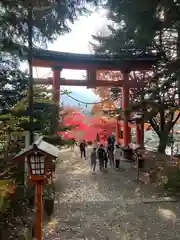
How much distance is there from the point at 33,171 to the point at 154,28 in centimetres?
599

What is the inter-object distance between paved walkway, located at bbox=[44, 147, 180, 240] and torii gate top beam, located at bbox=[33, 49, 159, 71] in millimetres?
7019

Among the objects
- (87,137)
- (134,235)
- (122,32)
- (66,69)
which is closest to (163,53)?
(122,32)

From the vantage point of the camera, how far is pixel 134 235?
571 cm

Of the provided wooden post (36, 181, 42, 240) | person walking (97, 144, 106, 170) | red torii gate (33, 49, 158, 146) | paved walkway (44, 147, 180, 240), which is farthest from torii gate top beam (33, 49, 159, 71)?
wooden post (36, 181, 42, 240)

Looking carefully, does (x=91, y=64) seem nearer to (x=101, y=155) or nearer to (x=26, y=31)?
(x=101, y=155)

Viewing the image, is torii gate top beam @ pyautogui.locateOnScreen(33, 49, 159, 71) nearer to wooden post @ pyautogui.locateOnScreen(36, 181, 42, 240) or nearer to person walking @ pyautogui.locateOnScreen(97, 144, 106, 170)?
person walking @ pyautogui.locateOnScreen(97, 144, 106, 170)

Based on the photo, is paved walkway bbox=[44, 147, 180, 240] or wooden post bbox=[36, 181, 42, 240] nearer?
wooden post bbox=[36, 181, 42, 240]

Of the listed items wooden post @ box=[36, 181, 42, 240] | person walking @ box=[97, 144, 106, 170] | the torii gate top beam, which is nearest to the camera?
wooden post @ box=[36, 181, 42, 240]

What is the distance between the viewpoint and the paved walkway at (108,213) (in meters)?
5.82

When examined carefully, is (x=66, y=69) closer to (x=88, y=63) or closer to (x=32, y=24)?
(x=88, y=63)

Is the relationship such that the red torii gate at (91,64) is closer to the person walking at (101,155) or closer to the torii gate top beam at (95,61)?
the torii gate top beam at (95,61)

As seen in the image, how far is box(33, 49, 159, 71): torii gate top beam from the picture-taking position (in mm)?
14453

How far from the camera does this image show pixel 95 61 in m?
15.4

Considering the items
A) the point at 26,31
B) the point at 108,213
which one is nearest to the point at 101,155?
the point at 108,213
